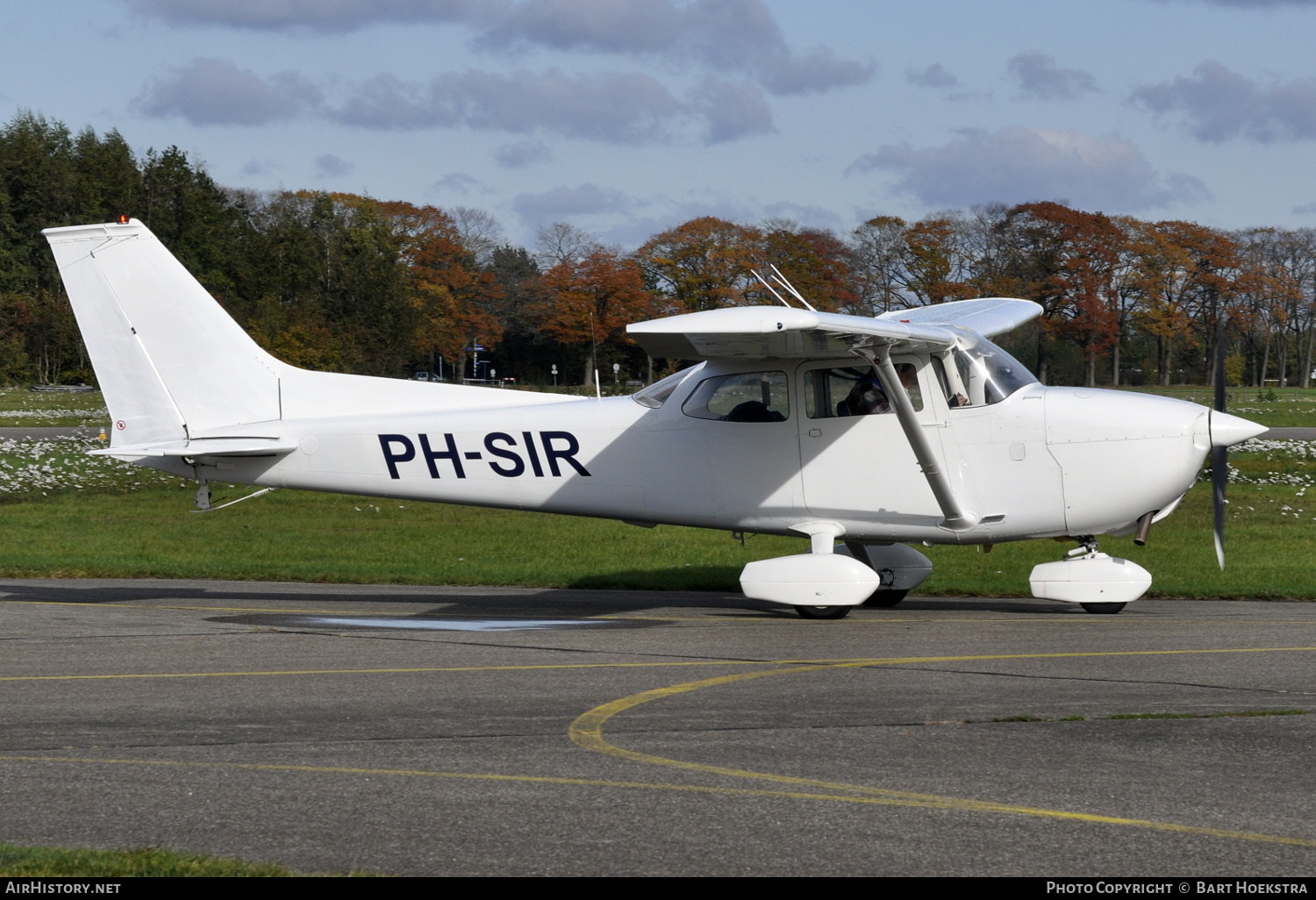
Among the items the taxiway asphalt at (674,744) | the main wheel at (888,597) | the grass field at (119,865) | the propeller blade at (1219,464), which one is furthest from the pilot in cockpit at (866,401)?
the grass field at (119,865)

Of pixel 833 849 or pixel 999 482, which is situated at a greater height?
pixel 999 482

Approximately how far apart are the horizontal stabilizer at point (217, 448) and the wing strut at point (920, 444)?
574cm

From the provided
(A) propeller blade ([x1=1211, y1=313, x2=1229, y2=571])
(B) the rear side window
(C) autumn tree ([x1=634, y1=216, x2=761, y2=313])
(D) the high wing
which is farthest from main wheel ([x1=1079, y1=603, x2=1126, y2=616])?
(C) autumn tree ([x1=634, y1=216, x2=761, y2=313])

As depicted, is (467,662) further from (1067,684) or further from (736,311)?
(1067,684)

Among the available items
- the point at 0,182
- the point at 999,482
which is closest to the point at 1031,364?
the point at 0,182

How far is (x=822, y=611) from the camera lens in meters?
11.7

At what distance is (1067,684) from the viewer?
8156 millimetres

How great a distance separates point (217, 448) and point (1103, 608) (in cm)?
853

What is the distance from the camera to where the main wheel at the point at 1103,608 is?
11695 mm

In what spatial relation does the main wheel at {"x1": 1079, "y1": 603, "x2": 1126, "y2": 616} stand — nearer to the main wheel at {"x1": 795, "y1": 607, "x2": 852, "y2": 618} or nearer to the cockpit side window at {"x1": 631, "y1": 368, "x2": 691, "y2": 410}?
the main wheel at {"x1": 795, "y1": 607, "x2": 852, "y2": 618}

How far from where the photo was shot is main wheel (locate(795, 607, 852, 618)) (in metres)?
11.7

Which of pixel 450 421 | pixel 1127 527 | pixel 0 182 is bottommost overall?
pixel 1127 527

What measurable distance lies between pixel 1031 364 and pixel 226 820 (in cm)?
7676

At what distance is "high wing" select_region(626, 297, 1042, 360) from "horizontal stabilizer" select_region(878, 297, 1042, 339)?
112 centimetres
